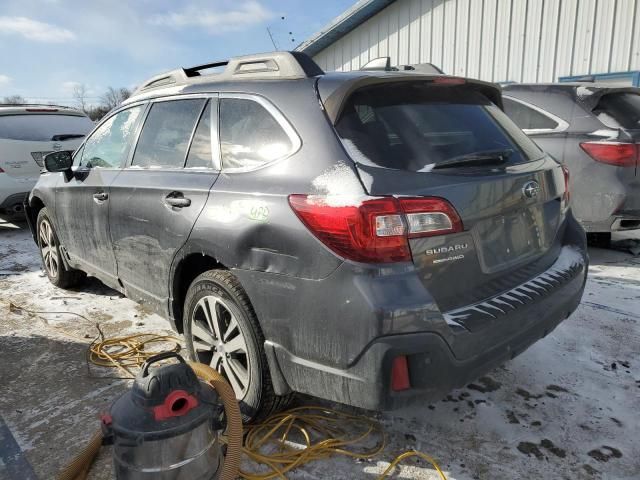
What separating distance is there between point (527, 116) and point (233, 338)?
430 centimetres

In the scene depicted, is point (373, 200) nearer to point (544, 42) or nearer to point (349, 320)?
point (349, 320)

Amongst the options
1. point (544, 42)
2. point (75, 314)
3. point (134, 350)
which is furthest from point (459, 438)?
point (544, 42)

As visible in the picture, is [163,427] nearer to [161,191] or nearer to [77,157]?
[161,191]

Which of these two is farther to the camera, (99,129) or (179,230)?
(99,129)

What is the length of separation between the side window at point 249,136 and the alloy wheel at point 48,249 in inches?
115

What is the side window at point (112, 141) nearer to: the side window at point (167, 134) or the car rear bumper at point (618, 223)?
the side window at point (167, 134)

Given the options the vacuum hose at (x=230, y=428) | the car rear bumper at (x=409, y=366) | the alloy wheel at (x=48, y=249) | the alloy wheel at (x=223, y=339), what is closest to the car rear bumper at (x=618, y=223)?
the car rear bumper at (x=409, y=366)

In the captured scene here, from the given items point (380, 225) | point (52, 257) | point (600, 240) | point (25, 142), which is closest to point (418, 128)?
point (380, 225)

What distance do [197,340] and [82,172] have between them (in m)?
1.98

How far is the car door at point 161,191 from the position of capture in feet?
8.71

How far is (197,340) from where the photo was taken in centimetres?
280

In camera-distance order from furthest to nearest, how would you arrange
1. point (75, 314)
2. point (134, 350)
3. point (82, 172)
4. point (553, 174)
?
point (75, 314) < point (82, 172) < point (134, 350) < point (553, 174)

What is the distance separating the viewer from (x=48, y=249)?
16.0 feet

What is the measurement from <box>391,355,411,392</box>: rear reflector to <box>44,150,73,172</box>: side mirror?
3381mm
